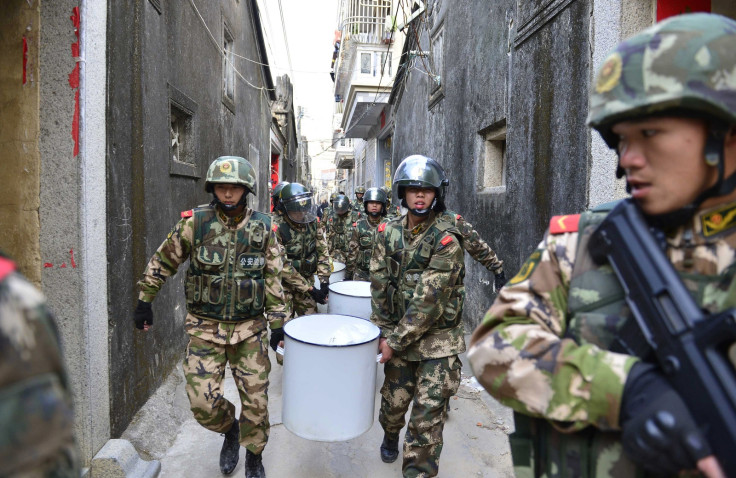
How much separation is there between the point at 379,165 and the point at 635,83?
59.8 feet

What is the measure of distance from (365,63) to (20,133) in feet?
57.6

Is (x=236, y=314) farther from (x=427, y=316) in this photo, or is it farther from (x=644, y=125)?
(x=644, y=125)

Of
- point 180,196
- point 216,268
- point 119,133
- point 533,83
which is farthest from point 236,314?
point 533,83

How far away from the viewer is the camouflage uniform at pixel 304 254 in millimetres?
5723

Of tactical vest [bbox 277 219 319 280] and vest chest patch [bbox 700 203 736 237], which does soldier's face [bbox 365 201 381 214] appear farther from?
vest chest patch [bbox 700 203 736 237]

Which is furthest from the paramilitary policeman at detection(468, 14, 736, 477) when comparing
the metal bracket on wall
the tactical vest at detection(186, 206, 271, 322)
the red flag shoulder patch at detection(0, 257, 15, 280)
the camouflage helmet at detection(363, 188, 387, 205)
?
the metal bracket on wall

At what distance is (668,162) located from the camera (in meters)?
1.11

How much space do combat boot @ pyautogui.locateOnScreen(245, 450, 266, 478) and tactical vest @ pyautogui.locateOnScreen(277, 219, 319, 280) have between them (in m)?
2.82

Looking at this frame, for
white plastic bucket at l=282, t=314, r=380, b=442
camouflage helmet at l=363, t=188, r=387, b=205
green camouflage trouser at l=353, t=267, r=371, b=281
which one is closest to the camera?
white plastic bucket at l=282, t=314, r=380, b=442

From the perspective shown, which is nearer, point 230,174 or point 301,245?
point 230,174

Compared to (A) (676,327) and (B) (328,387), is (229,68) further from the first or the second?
(A) (676,327)

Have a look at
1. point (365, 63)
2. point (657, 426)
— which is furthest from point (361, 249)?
point (365, 63)

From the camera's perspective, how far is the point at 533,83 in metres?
4.73

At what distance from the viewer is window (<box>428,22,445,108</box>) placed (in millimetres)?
8945
